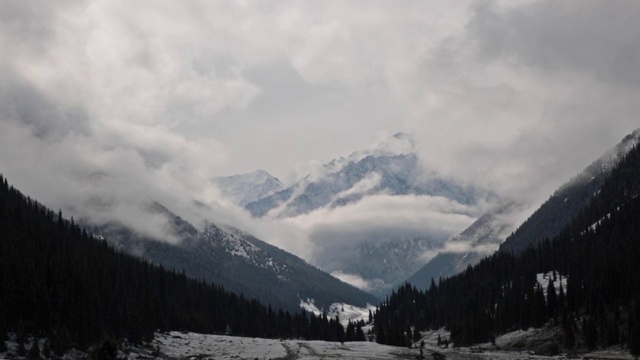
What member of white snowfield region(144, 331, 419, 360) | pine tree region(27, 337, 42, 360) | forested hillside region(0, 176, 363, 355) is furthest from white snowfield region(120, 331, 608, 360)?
pine tree region(27, 337, 42, 360)

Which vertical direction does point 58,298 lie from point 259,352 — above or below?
above

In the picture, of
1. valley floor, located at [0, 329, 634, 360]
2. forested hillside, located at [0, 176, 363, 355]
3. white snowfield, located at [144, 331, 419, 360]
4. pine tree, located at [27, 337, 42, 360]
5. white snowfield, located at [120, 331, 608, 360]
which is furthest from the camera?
white snowfield, located at [144, 331, 419, 360]

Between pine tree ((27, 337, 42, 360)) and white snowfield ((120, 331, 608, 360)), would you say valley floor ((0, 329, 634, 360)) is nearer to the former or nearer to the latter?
white snowfield ((120, 331, 608, 360))

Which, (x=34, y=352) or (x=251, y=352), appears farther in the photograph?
(x=251, y=352)

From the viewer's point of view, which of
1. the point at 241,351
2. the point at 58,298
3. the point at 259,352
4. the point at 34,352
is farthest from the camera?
the point at 241,351

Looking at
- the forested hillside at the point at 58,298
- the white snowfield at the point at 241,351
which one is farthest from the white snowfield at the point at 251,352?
the forested hillside at the point at 58,298

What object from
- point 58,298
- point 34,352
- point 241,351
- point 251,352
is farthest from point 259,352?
point 34,352

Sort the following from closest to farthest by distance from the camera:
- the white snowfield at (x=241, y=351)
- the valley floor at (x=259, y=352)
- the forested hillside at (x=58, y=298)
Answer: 1. the forested hillside at (x=58, y=298)
2. the valley floor at (x=259, y=352)
3. the white snowfield at (x=241, y=351)

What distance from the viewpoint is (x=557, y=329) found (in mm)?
132375

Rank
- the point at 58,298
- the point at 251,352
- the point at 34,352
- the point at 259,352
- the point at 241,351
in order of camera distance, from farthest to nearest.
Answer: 1. the point at 241,351
2. the point at 259,352
3. the point at 251,352
4. the point at 58,298
5. the point at 34,352

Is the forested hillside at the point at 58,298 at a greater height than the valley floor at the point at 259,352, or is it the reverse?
the forested hillside at the point at 58,298

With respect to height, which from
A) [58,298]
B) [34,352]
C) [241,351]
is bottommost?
[241,351]

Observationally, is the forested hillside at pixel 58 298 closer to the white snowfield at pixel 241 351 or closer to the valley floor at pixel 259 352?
the valley floor at pixel 259 352

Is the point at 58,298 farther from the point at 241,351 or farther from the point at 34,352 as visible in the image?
the point at 241,351
